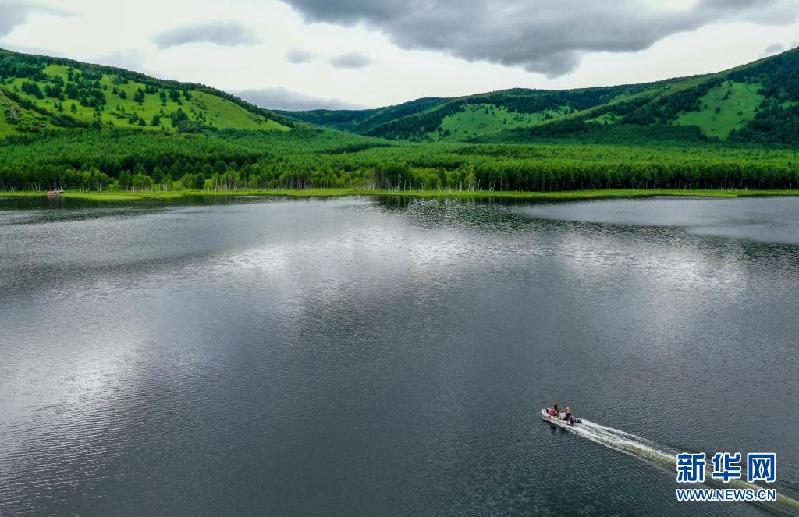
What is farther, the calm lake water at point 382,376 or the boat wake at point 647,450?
the calm lake water at point 382,376

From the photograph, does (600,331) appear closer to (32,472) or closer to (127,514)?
(127,514)

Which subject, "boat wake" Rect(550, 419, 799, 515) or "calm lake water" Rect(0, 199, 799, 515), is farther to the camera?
"calm lake water" Rect(0, 199, 799, 515)

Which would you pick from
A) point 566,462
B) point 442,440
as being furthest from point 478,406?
point 566,462

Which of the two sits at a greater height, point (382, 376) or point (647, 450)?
point (382, 376)
